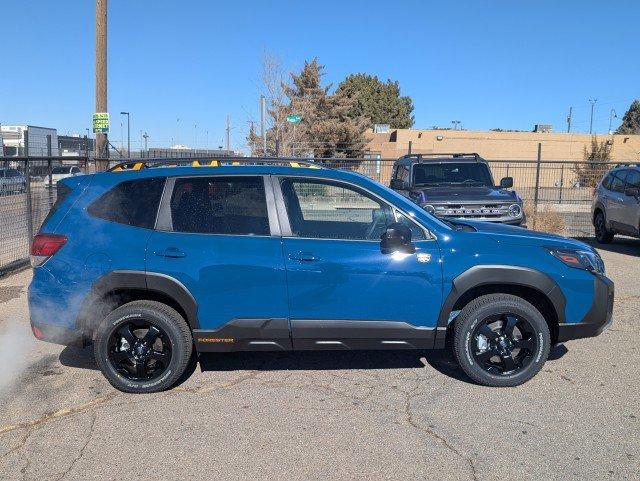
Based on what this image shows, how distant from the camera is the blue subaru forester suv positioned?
14.7ft

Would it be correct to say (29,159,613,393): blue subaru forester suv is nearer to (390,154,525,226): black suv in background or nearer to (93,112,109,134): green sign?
(390,154,525,226): black suv in background

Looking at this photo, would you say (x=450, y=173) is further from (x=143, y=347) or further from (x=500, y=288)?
(x=143, y=347)

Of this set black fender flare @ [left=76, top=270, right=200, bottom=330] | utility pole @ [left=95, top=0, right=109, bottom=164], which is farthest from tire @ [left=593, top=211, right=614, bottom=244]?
utility pole @ [left=95, top=0, right=109, bottom=164]

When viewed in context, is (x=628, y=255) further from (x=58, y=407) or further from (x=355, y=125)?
(x=355, y=125)

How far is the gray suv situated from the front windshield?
9.53 ft

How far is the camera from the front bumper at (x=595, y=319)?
15.4ft

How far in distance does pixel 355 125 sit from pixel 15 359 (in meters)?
40.4

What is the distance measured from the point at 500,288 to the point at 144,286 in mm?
2771

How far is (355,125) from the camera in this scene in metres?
44.3

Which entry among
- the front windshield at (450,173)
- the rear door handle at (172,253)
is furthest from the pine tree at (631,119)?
the rear door handle at (172,253)

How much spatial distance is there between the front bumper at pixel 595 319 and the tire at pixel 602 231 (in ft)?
28.8

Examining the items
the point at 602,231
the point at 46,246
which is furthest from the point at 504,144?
the point at 46,246

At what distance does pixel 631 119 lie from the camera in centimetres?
8644

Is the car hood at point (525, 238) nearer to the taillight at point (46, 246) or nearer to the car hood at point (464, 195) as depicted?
the taillight at point (46, 246)
